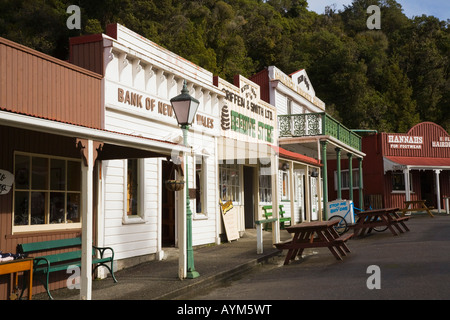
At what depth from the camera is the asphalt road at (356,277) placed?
6.67m

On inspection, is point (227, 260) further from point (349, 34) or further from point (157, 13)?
point (349, 34)

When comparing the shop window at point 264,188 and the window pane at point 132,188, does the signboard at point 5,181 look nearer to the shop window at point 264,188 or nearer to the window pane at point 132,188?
the window pane at point 132,188

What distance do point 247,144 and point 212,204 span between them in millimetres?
1991

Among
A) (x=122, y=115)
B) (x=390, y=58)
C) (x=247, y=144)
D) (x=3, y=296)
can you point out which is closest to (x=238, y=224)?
(x=247, y=144)

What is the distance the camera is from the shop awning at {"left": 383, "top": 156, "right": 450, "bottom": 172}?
27.1 metres

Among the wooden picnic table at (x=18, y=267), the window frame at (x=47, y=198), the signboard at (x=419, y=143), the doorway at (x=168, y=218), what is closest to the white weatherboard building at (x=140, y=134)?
the doorway at (x=168, y=218)

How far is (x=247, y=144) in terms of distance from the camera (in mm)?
14117

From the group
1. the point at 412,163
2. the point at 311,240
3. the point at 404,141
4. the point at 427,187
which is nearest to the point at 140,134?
the point at 311,240

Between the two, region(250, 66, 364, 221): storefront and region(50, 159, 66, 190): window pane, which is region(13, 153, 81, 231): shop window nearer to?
region(50, 159, 66, 190): window pane

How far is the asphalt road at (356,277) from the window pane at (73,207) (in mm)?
2631

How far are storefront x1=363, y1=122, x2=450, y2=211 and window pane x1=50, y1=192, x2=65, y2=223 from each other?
2229 centimetres

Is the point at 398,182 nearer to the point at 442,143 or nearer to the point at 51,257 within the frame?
the point at 442,143

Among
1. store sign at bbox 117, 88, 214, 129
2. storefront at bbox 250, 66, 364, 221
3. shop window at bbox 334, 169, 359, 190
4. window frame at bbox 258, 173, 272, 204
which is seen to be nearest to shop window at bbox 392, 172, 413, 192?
shop window at bbox 334, 169, 359, 190

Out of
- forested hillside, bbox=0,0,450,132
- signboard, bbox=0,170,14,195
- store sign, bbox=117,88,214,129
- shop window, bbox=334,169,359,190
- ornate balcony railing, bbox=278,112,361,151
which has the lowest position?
signboard, bbox=0,170,14,195
